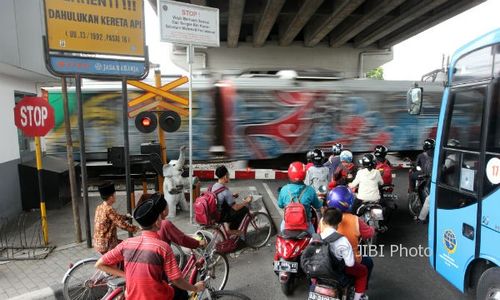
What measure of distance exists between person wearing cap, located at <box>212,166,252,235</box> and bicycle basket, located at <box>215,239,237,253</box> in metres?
0.17

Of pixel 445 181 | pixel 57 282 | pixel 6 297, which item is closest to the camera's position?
pixel 445 181

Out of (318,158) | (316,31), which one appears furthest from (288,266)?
(316,31)

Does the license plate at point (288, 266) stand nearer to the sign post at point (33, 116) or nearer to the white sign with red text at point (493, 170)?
the white sign with red text at point (493, 170)

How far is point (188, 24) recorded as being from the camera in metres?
6.24

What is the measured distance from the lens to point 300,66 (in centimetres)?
2547

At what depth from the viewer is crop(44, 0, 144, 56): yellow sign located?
210 inches

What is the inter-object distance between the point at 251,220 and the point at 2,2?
237 inches

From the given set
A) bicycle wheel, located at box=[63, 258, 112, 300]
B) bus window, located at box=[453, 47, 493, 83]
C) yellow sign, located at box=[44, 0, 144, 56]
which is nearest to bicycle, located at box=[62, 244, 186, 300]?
bicycle wheel, located at box=[63, 258, 112, 300]

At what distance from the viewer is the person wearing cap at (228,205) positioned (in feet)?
17.2

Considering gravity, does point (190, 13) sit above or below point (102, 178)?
above

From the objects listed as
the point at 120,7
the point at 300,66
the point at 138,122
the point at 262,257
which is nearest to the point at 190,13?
the point at 120,7

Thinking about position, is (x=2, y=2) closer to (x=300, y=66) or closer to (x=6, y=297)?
(x=6, y=297)

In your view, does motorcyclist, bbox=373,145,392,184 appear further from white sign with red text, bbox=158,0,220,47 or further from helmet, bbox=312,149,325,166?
white sign with red text, bbox=158,0,220,47

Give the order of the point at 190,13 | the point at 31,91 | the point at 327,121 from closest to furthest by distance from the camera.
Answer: the point at 190,13, the point at 31,91, the point at 327,121
